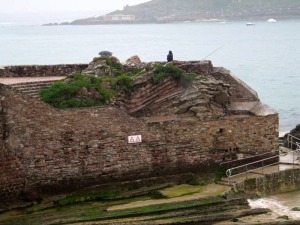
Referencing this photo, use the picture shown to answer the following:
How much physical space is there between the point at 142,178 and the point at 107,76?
14.6 feet

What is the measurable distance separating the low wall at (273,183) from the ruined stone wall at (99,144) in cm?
149

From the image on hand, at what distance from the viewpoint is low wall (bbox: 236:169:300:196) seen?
1041 inches

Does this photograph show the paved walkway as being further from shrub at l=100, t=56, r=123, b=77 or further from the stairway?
shrub at l=100, t=56, r=123, b=77

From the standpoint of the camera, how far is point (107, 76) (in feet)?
94.9

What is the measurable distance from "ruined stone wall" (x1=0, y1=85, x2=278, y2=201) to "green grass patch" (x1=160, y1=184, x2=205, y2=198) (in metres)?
0.72

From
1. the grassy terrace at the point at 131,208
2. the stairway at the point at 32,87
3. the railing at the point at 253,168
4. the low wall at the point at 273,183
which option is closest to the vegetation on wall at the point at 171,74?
the railing at the point at 253,168

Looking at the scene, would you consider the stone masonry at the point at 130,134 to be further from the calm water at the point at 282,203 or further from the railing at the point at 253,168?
the calm water at the point at 282,203

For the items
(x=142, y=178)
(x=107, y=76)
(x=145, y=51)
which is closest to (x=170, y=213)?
(x=142, y=178)

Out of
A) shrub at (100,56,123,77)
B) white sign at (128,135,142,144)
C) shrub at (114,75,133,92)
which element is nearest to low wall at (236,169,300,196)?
white sign at (128,135,142,144)

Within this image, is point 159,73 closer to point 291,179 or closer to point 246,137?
point 246,137

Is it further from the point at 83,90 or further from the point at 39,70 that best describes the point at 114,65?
the point at 83,90

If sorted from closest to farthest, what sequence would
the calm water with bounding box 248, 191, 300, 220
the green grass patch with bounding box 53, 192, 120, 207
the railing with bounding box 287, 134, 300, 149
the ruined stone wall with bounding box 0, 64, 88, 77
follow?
1. the calm water with bounding box 248, 191, 300, 220
2. the green grass patch with bounding box 53, 192, 120, 207
3. the ruined stone wall with bounding box 0, 64, 88, 77
4. the railing with bounding box 287, 134, 300, 149

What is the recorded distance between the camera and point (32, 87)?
88.1 feet

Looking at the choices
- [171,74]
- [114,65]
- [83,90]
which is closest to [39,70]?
[114,65]
